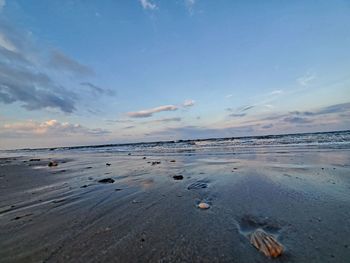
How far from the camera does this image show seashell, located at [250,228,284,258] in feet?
7.90

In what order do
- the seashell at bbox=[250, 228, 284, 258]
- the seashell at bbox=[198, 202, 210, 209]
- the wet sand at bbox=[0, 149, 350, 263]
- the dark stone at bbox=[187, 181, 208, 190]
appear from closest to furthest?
the seashell at bbox=[250, 228, 284, 258] < the wet sand at bbox=[0, 149, 350, 263] < the seashell at bbox=[198, 202, 210, 209] < the dark stone at bbox=[187, 181, 208, 190]

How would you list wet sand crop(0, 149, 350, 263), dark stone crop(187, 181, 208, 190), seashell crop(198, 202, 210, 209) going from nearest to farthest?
wet sand crop(0, 149, 350, 263) → seashell crop(198, 202, 210, 209) → dark stone crop(187, 181, 208, 190)

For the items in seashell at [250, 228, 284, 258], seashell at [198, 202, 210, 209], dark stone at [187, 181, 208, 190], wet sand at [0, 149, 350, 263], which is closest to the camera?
seashell at [250, 228, 284, 258]

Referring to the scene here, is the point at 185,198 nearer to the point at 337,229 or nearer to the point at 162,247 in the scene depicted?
the point at 162,247

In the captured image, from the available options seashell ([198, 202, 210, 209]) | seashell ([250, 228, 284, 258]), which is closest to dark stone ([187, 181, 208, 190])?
seashell ([198, 202, 210, 209])

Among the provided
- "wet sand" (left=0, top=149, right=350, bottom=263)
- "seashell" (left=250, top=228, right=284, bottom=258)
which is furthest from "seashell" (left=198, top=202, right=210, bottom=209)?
"seashell" (left=250, top=228, right=284, bottom=258)

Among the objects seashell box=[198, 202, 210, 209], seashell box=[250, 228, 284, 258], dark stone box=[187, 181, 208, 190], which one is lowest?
seashell box=[250, 228, 284, 258]

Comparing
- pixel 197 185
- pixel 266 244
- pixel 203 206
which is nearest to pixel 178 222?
pixel 203 206

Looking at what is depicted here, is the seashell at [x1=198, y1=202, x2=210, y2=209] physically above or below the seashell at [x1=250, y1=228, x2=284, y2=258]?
above

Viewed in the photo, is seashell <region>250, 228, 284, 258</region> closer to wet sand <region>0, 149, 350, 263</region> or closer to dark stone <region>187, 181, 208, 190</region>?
wet sand <region>0, 149, 350, 263</region>

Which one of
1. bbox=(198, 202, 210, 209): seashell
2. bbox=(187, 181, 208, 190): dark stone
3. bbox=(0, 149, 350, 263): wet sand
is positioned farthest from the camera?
bbox=(187, 181, 208, 190): dark stone

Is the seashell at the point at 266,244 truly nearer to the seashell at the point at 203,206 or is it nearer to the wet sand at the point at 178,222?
the wet sand at the point at 178,222

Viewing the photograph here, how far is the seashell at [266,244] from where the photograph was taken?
7.90 ft

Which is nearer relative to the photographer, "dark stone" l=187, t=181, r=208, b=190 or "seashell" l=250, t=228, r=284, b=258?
"seashell" l=250, t=228, r=284, b=258
